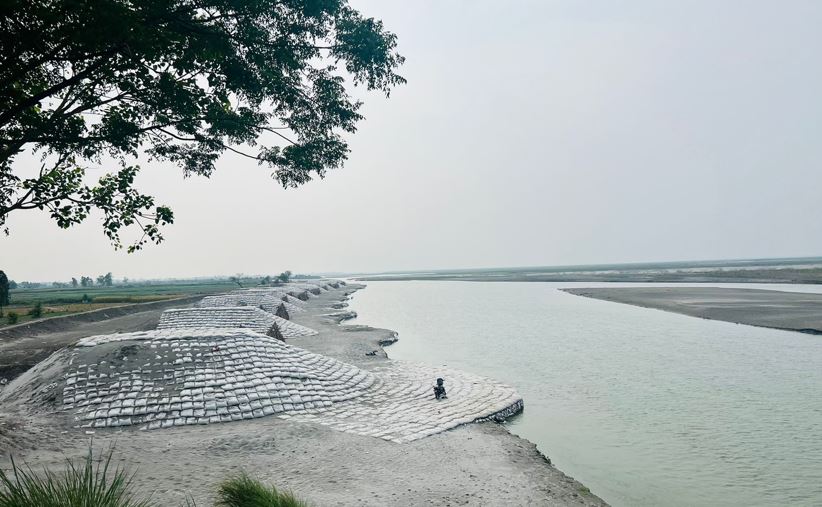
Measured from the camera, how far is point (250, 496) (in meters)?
7.01

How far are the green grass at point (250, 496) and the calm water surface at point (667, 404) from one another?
673 centimetres

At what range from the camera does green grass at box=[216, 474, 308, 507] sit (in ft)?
21.9

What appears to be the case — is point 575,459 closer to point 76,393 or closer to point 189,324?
point 76,393

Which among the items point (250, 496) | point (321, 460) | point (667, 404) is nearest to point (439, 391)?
point (321, 460)

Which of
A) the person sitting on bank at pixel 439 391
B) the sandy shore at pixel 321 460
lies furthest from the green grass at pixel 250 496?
the person sitting on bank at pixel 439 391

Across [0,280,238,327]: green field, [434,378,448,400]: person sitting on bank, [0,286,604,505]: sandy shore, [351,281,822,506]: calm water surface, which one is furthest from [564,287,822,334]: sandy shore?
[0,280,238,327]: green field

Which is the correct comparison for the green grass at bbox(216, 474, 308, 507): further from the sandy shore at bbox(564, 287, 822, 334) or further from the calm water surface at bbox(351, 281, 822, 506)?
the sandy shore at bbox(564, 287, 822, 334)

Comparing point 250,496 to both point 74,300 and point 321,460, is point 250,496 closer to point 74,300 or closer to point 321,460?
point 321,460

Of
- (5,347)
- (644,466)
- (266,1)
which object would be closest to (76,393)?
(266,1)

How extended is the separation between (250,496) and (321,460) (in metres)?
3.92

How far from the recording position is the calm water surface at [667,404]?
10.8 meters

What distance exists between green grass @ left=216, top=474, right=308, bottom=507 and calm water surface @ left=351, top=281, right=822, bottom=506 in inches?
265

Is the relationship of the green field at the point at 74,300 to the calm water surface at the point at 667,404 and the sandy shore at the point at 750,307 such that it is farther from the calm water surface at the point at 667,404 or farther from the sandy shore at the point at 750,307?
the sandy shore at the point at 750,307

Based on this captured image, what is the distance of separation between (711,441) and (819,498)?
126 inches
